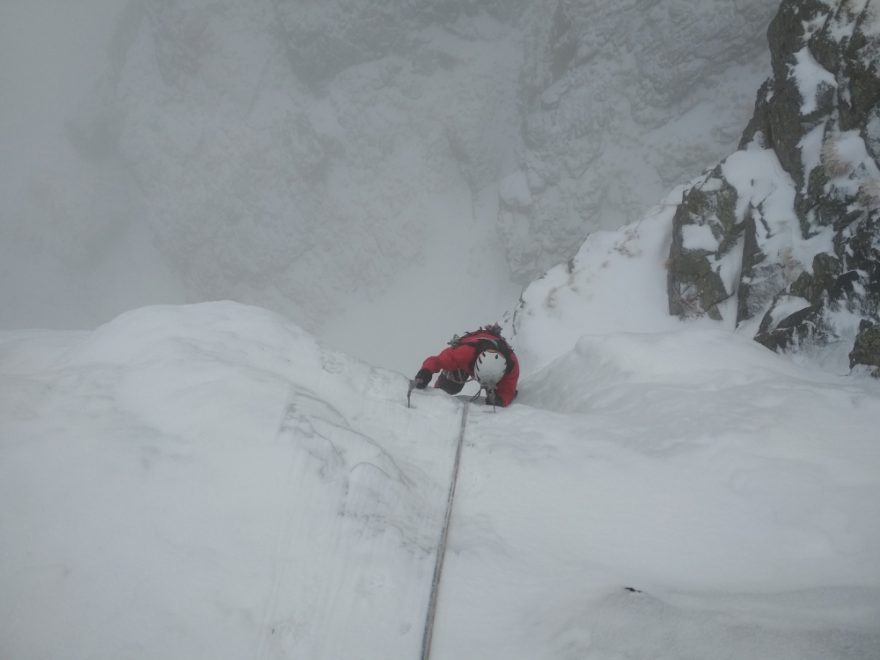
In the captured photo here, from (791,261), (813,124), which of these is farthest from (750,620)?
(813,124)

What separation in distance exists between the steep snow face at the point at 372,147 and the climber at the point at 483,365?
805 inches

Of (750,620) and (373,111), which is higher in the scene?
(373,111)

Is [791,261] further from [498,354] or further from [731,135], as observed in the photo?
[731,135]

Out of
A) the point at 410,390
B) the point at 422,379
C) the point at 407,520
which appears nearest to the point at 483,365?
the point at 422,379

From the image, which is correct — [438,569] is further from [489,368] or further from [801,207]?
[801,207]

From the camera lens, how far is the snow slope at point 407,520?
2791 millimetres

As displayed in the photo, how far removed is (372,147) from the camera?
105ft

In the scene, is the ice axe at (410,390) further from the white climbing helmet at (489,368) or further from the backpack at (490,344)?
the backpack at (490,344)

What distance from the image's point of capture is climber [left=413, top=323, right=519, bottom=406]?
6.45 m

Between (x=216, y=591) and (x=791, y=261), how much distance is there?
32.8 ft

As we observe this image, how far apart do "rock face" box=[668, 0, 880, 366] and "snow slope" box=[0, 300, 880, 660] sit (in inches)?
95.3

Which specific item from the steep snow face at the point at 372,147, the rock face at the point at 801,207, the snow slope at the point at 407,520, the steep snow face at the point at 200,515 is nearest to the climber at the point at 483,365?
the snow slope at the point at 407,520

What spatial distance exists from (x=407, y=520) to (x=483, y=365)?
9.57ft

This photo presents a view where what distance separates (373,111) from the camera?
31.6 metres
